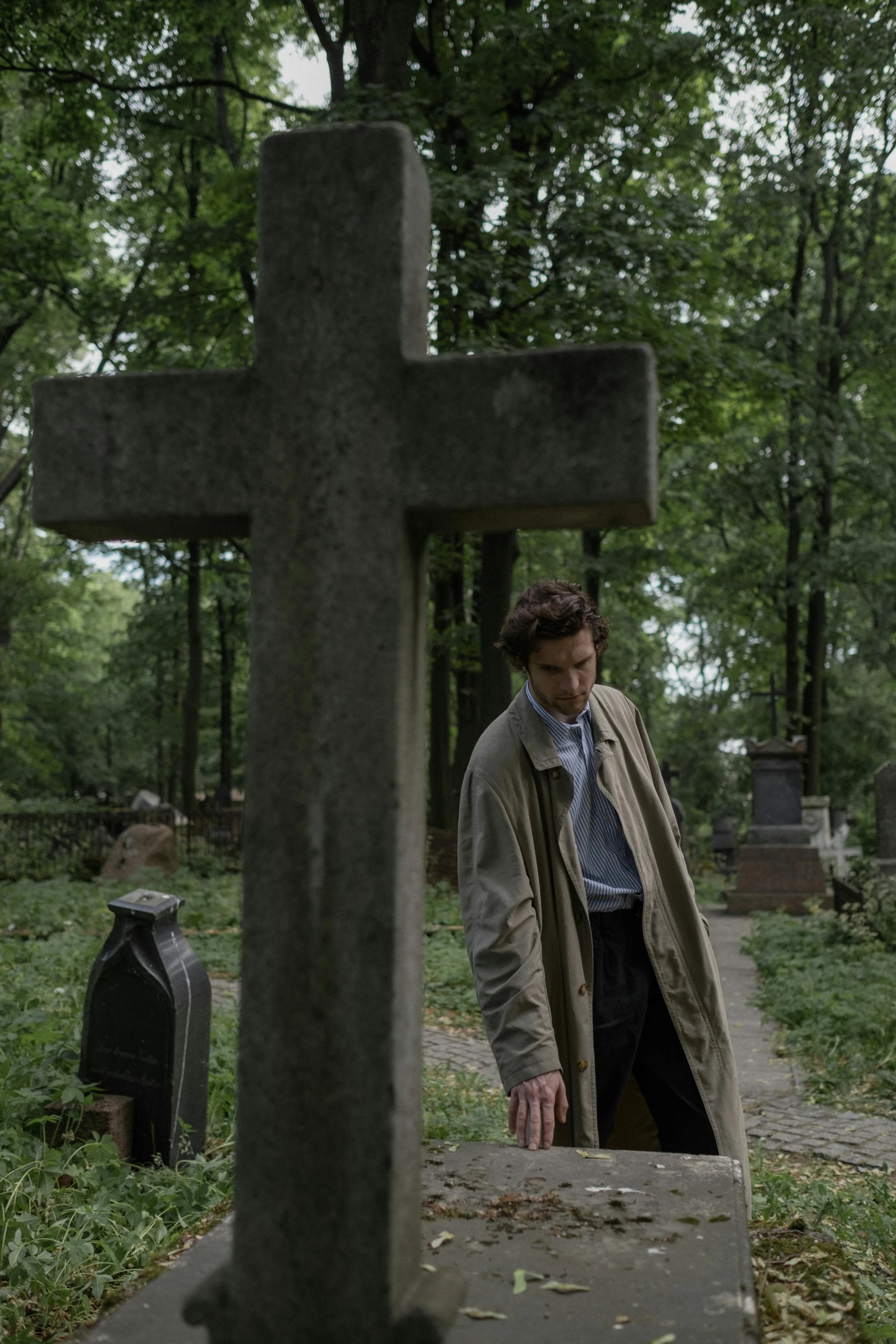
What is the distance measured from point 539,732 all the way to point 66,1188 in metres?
2.30

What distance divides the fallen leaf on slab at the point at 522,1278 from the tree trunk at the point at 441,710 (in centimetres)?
1470

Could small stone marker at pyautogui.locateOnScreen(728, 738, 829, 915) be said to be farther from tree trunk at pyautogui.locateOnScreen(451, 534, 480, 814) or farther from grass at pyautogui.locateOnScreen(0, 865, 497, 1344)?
grass at pyautogui.locateOnScreen(0, 865, 497, 1344)

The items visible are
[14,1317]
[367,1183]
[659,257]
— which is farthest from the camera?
[659,257]

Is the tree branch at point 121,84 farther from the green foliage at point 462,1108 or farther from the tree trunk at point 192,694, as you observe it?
the green foliage at point 462,1108

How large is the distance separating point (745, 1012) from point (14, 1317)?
713cm

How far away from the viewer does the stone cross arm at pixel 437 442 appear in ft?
6.33

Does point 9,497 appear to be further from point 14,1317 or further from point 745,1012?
point 14,1317

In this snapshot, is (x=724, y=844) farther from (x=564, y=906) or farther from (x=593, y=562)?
(x=564, y=906)

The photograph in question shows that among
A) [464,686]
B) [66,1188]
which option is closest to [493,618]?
[464,686]

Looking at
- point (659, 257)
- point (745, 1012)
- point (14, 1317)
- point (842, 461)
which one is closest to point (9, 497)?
point (842, 461)

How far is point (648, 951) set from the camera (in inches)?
131

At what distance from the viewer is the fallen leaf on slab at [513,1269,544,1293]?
2.18 metres

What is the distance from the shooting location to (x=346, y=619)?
6.28ft

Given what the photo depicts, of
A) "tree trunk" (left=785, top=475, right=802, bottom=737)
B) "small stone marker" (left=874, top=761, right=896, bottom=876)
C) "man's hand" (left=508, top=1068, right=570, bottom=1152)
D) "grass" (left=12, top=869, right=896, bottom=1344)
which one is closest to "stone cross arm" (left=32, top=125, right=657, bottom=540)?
"man's hand" (left=508, top=1068, right=570, bottom=1152)
